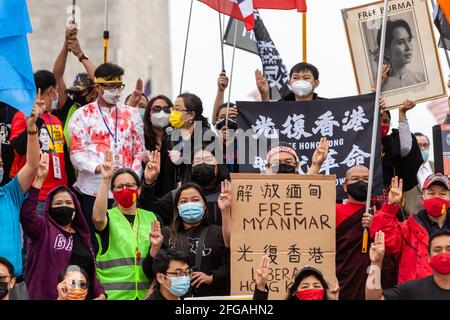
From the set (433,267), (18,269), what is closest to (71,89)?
(18,269)

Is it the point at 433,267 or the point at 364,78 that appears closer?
the point at 433,267

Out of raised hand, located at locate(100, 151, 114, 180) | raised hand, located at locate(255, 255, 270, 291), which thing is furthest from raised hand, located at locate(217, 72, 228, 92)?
raised hand, located at locate(255, 255, 270, 291)

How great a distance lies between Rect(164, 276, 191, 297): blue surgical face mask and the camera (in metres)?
→ 11.2

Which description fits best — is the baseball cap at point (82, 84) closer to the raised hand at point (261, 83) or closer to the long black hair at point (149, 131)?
the long black hair at point (149, 131)

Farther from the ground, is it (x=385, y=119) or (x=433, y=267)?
(x=385, y=119)

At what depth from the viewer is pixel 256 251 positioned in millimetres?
11438

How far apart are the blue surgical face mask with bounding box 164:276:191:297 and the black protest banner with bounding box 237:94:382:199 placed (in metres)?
2.00

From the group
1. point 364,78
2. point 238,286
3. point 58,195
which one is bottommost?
point 238,286

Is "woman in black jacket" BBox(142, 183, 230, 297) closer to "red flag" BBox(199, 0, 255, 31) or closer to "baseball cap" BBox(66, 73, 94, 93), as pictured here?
"red flag" BBox(199, 0, 255, 31)

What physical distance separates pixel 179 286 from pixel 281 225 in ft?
3.18

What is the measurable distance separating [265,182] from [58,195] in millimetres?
1697

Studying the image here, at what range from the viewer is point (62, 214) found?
465 inches

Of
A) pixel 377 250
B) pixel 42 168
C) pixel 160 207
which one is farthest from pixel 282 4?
pixel 377 250

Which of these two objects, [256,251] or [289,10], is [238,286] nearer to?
[256,251]
